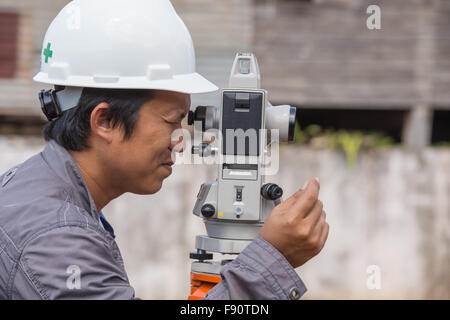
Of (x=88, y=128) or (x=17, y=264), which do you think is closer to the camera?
(x=17, y=264)

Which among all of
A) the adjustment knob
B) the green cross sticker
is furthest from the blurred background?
the green cross sticker

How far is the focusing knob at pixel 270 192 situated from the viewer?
2148 millimetres

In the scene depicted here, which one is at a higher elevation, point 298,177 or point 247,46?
point 247,46

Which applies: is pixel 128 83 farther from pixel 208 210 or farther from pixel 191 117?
pixel 208 210

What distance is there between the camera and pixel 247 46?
9.37 metres

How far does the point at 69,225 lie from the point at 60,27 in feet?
2.43

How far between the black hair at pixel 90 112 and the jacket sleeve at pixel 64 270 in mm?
402

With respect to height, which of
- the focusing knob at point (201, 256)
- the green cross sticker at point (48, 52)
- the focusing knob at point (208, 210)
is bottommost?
the focusing knob at point (201, 256)

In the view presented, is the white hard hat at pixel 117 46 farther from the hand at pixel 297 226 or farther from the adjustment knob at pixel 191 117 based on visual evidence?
the hand at pixel 297 226

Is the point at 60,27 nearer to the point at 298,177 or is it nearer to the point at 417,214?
the point at 298,177

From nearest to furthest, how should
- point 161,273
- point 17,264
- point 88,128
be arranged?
point 17,264, point 88,128, point 161,273

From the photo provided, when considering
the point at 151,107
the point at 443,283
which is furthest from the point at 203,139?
the point at 443,283

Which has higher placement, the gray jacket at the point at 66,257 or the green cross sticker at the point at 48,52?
the green cross sticker at the point at 48,52

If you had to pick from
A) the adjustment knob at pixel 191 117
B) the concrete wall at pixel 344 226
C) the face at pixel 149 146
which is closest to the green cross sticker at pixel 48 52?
the face at pixel 149 146
